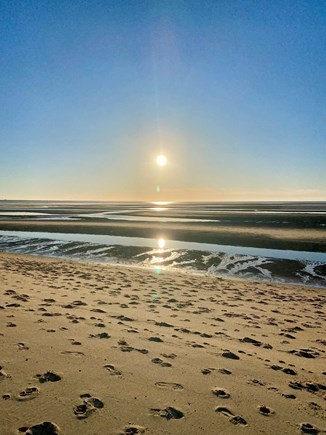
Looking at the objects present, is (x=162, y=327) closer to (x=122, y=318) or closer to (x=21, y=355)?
(x=122, y=318)

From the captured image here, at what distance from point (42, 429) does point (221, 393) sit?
8.32ft

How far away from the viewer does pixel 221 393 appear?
4.74 m

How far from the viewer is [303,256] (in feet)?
75.5

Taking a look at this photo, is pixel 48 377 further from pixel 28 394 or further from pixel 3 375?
pixel 3 375

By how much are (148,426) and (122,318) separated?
4563 millimetres

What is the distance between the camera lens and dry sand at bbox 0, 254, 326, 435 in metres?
4.00

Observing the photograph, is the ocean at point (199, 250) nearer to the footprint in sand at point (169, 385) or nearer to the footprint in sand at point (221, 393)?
the footprint in sand at point (221, 393)

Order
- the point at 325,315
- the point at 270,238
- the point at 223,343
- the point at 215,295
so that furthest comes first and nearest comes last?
the point at 270,238, the point at 215,295, the point at 325,315, the point at 223,343

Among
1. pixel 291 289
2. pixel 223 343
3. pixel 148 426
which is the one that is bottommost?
pixel 291 289

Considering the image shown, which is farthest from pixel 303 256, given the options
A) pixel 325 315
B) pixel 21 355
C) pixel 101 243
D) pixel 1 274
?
pixel 21 355

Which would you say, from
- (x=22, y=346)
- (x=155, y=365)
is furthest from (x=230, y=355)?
(x=22, y=346)

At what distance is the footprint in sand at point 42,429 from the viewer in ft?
11.8

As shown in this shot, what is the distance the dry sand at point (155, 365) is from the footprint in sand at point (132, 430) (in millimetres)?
16

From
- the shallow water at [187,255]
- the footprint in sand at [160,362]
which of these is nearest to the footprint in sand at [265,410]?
the footprint in sand at [160,362]
